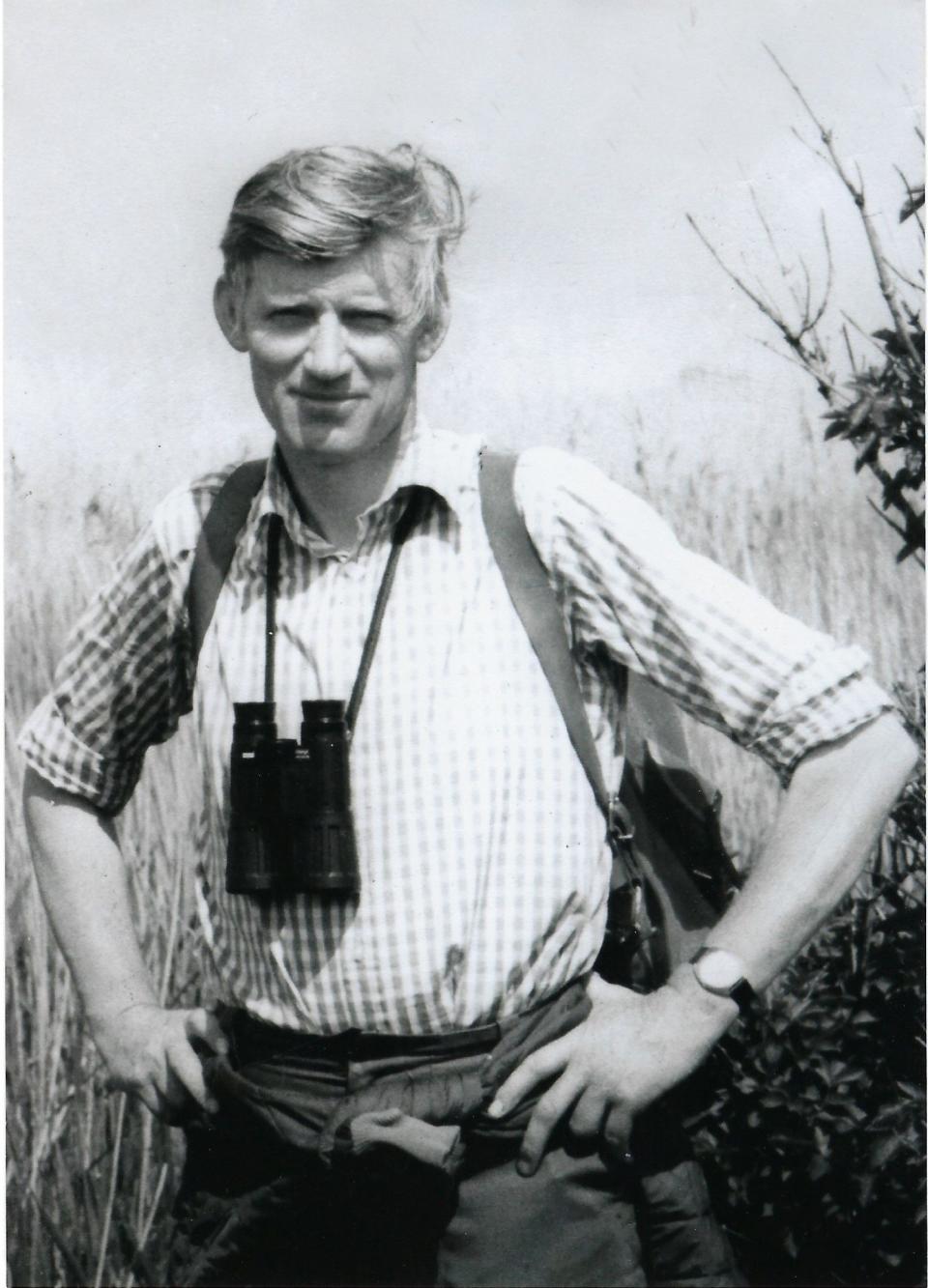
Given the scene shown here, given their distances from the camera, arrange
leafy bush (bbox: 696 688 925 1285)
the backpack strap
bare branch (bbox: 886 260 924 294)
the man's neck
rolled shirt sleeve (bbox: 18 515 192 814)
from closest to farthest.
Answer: the backpack strap < the man's neck < rolled shirt sleeve (bbox: 18 515 192 814) < leafy bush (bbox: 696 688 925 1285) < bare branch (bbox: 886 260 924 294)

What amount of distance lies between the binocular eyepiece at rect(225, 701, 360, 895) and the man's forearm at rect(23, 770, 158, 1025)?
1.30 feet

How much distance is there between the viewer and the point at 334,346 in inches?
80.0

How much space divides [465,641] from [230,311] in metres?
0.63

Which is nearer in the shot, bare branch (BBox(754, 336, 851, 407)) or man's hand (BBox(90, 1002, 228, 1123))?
man's hand (BBox(90, 1002, 228, 1123))

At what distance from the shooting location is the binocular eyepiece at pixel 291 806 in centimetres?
197

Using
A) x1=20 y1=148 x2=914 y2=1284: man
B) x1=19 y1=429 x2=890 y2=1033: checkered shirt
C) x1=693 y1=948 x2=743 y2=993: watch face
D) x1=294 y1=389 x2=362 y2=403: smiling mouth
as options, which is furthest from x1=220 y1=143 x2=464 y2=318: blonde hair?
x1=693 y1=948 x2=743 y2=993: watch face

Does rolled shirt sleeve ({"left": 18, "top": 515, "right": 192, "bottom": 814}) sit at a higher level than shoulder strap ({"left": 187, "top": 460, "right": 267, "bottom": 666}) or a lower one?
lower

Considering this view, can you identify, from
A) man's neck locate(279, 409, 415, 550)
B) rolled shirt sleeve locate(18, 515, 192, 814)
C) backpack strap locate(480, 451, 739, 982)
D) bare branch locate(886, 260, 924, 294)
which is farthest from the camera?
bare branch locate(886, 260, 924, 294)

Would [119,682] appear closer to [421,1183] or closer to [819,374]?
[421,1183]

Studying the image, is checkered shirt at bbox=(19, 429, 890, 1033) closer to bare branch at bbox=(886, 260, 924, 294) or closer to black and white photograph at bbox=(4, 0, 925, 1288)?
black and white photograph at bbox=(4, 0, 925, 1288)

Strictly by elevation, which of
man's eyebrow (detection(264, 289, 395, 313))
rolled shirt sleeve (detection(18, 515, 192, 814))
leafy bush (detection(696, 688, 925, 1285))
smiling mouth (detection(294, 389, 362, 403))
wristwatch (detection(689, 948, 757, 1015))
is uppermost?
man's eyebrow (detection(264, 289, 395, 313))

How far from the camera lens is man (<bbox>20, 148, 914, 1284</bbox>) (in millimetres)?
1917

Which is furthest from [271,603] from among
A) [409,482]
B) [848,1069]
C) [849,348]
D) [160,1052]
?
[848,1069]

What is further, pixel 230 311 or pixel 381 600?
pixel 230 311
